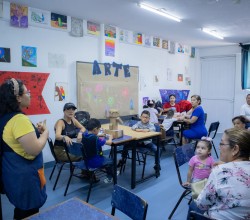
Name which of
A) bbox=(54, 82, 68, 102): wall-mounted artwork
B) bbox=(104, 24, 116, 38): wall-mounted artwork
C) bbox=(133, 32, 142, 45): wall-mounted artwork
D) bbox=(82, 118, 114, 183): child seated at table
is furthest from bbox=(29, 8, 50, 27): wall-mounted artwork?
bbox=(133, 32, 142, 45): wall-mounted artwork

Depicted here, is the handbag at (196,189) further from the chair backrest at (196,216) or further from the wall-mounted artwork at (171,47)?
the wall-mounted artwork at (171,47)

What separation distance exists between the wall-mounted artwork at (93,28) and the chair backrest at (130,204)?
3761 mm

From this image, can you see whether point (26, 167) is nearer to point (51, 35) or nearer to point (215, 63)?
point (51, 35)

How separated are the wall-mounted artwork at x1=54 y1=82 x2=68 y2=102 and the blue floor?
1.25 meters

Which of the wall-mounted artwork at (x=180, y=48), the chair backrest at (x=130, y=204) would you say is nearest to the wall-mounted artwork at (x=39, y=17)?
the chair backrest at (x=130, y=204)

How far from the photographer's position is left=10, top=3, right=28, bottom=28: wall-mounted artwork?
11.9 ft

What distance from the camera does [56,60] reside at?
4234mm

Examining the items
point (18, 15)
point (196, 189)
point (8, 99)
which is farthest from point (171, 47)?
point (8, 99)

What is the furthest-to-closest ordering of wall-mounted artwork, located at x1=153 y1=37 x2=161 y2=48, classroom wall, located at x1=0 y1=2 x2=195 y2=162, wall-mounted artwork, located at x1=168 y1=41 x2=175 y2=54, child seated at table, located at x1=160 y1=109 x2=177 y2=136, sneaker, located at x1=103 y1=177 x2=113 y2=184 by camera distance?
wall-mounted artwork, located at x1=168 y1=41 x2=175 y2=54 → wall-mounted artwork, located at x1=153 y1=37 x2=161 y2=48 → child seated at table, located at x1=160 y1=109 x2=177 y2=136 → classroom wall, located at x1=0 y1=2 x2=195 y2=162 → sneaker, located at x1=103 y1=177 x2=113 y2=184

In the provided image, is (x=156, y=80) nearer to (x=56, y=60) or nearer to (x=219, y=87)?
(x=219, y=87)

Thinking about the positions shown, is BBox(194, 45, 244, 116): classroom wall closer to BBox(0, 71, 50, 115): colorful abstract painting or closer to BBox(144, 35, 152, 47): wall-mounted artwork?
BBox(144, 35, 152, 47): wall-mounted artwork

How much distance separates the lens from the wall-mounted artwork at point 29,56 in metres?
3.82

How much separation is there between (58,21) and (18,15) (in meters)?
0.69

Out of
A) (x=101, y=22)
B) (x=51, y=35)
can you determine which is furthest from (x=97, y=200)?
(x=101, y=22)
